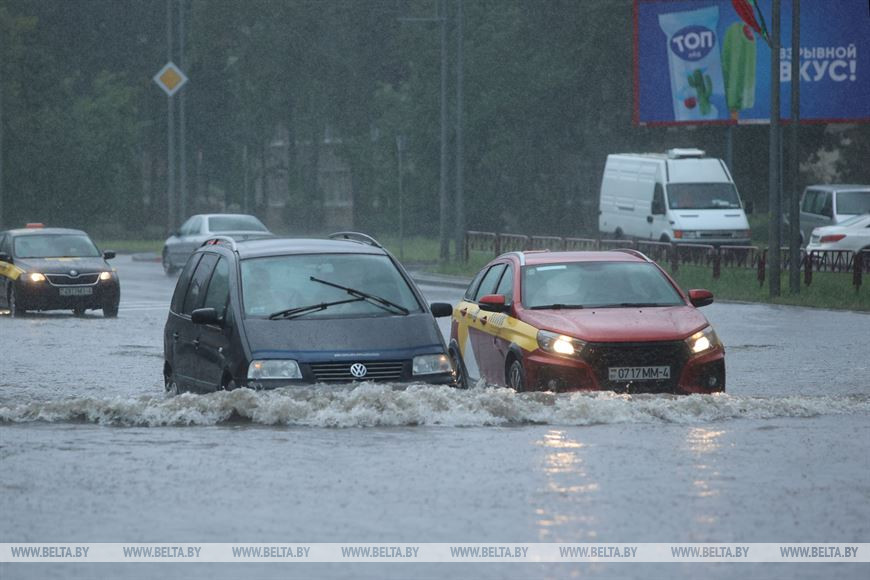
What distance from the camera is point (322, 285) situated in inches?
516

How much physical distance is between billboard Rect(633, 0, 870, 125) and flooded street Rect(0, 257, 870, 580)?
33.2 meters

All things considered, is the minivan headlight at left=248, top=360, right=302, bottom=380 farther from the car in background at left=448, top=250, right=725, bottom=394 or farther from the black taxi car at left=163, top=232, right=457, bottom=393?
the car in background at left=448, top=250, right=725, bottom=394

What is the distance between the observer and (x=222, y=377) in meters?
12.7

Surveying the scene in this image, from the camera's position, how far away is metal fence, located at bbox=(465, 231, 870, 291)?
112 ft

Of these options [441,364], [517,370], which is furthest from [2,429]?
[517,370]

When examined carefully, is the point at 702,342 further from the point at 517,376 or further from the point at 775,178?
A: the point at 775,178

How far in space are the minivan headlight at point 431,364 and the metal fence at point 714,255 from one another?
68.2 ft

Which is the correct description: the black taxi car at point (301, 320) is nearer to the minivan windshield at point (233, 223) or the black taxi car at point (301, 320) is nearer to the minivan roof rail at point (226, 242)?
the minivan roof rail at point (226, 242)

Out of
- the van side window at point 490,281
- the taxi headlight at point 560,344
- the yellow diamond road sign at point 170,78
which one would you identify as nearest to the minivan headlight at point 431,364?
the taxi headlight at point 560,344

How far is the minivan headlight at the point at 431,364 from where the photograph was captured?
488 inches

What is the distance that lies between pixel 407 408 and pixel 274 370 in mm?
941

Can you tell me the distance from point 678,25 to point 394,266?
37550 millimetres

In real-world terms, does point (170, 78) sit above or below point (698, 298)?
above

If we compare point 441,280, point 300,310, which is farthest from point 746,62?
point 300,310
